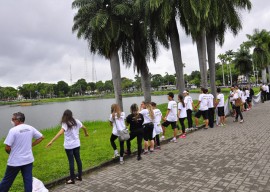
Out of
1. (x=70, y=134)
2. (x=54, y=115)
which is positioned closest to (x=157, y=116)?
(x=70, y=134)

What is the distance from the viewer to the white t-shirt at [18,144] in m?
4.50

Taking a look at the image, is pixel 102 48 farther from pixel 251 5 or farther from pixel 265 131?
pixel 265 131

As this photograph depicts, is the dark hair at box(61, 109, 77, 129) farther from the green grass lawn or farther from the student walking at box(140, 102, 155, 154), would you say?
the student walking at box(140, 102, 155, 154)

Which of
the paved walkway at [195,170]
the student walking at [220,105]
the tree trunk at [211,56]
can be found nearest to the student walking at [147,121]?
the paved walkway at [195,170]

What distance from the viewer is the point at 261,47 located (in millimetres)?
39094

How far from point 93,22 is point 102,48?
2036 mm

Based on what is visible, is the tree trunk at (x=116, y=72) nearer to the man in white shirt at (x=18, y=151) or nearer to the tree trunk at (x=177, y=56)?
the tree trunk at (x=177, y=56)

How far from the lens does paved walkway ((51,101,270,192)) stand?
16.9 ft

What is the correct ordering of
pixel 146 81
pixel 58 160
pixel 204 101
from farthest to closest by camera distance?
1. pixel 146 81
2. pixel 204 101
3. pixel 58 160

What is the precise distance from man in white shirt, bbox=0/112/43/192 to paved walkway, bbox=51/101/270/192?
1.19 m

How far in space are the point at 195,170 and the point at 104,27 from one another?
496 inches

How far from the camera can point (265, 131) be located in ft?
32.9

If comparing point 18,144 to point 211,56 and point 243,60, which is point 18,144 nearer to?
point 211,56

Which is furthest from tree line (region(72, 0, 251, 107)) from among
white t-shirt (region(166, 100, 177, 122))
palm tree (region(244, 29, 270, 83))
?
palm tree (region(244, 29, 270, 83))
